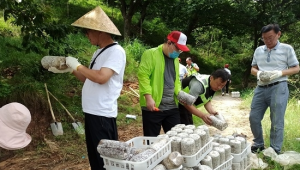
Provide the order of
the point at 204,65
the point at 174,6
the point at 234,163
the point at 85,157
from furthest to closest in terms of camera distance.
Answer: the point at 204,65 → the point at 174,6 → the point at 85,157 → the point at 234,163

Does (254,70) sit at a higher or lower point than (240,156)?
higher

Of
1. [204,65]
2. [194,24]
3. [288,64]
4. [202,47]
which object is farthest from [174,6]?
[288,64]

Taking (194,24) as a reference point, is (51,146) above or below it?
below

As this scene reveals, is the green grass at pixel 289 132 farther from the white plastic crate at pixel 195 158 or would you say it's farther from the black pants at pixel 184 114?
the white plastic crate at pixel 195 158

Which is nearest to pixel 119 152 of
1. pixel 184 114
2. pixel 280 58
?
pixel 184 114

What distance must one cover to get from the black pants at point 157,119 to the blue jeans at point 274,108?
1.32 metres

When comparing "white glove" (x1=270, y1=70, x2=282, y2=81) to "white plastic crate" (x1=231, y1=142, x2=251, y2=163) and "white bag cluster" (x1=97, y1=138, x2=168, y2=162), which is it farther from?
"white bag cluster" (x1=97, y1=138, x2=168, y2=162)

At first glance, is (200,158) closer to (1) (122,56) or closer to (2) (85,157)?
(1) (122,56)

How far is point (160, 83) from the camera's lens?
9.26 feet

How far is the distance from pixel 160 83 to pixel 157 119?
0.36 metres

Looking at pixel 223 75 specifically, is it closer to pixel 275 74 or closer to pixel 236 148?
pixel 236 148

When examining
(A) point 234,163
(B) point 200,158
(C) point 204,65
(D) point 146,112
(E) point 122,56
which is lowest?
(C) point 204,65

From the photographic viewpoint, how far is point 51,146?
4191 millimetres

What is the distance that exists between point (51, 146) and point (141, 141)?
7.53ft
